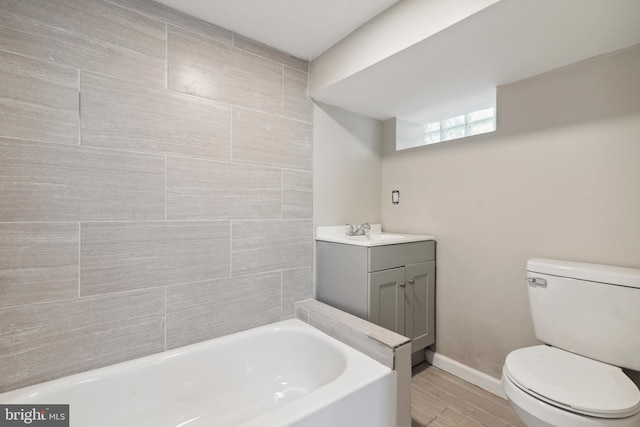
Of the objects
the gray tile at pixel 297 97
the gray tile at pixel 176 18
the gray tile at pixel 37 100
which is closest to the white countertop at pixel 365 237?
the gray tile at pixel 297 97

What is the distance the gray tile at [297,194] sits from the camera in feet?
6.26

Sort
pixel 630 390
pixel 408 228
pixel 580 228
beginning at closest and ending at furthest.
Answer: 1. pixel 630 390
2. pixel 580 228
3. pixel 408 228

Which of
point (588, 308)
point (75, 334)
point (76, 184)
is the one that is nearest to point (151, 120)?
point (76, 184)

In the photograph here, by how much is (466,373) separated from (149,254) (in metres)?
2.13

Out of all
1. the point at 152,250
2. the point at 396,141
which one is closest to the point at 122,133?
the point at 152,250

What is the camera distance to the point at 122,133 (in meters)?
1.36

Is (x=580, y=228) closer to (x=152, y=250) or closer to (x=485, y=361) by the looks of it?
(x=485, y=361)

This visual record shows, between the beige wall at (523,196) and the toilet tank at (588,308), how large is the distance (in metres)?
0.20

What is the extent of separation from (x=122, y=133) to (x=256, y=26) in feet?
3.04

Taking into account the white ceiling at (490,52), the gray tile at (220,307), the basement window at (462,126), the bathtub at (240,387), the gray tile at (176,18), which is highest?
the gray tile at (176,18)

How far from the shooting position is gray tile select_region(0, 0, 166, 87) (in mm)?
1159

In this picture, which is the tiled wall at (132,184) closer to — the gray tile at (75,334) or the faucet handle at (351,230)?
the gray tile at (75,334)

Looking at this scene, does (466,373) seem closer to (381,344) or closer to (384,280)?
(384,280)

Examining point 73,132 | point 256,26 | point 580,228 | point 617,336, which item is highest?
point 256,26
